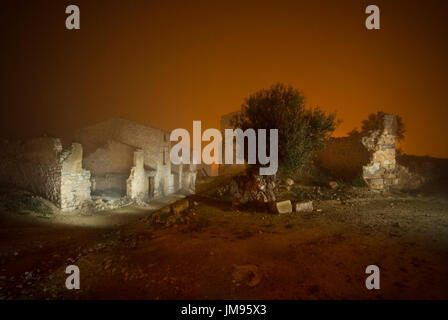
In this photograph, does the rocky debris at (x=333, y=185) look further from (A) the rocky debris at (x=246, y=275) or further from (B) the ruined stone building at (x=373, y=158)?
(A) the rocky debris at (x=246, y=275)

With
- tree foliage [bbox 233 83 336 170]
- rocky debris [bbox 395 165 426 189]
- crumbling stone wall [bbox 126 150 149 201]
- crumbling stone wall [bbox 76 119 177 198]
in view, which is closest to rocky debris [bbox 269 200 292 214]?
tree foliage [bbox 233 83 336 170]

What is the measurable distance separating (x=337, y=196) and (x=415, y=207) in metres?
3.52

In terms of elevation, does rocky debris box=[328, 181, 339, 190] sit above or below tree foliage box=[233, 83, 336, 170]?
below

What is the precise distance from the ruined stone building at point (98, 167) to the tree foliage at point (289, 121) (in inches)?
495

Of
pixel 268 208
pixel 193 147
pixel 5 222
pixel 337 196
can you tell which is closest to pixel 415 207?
pixel 337 196

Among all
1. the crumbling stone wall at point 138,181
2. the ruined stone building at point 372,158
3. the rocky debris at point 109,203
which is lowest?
the rocky debris at point 109,203

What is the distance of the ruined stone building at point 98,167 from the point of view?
15492mm

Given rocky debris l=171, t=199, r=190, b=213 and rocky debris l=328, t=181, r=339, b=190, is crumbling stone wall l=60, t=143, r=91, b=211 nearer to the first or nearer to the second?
rocky debris l=171, t=199, r=190, b=213

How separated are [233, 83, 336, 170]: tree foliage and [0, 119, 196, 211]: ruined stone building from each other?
12.6m

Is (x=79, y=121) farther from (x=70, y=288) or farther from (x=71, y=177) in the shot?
(x=70, y=288)

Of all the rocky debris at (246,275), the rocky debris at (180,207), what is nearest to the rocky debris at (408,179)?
the rocky debris at (180,207)

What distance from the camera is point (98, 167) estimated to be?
24078 millimetres

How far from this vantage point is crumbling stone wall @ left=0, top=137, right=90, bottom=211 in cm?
1537
